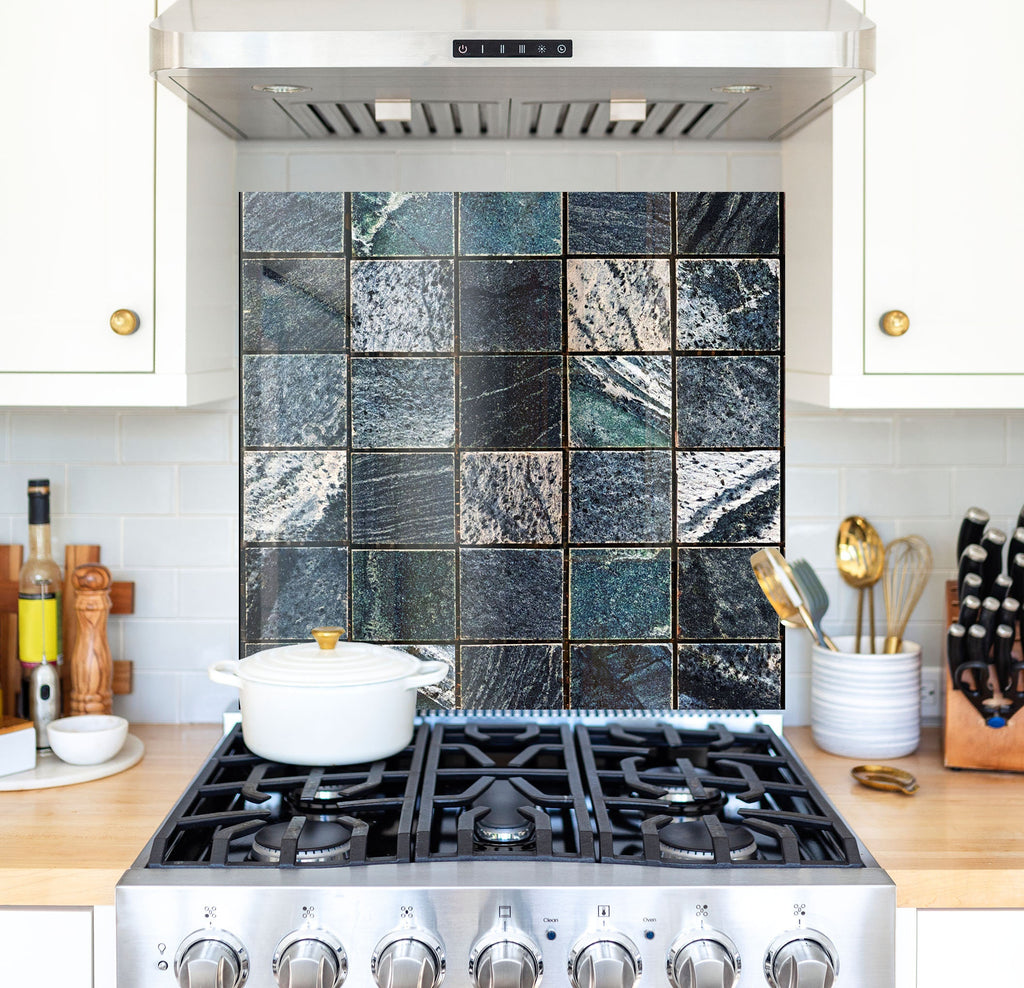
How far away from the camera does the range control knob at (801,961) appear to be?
1505 mm

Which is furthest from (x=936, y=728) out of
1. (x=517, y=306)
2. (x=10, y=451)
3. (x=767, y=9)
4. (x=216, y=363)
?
(x=10, y=451)

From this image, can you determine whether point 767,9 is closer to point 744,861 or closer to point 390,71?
point 390,71

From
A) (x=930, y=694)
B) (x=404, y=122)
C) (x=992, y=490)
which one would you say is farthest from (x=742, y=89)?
(x=930, y=694)

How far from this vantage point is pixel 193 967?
1499 millimetres

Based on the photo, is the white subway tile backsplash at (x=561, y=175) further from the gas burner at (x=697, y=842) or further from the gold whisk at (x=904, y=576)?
the gas burner at (x=697, y=842)

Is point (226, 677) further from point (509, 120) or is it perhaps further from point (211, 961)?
point (509, 120)

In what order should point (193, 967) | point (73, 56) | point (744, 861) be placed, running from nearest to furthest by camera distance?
point (193, 967), point (744, 861), point (73, 56)

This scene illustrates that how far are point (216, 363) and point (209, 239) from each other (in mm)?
210

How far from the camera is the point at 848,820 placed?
1.74 metres

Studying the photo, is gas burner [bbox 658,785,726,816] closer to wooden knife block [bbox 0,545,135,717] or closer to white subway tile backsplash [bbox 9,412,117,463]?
wooden knife block [bbox 0,545,135,717]

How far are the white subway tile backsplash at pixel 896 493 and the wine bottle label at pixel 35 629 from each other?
1463 millimetres

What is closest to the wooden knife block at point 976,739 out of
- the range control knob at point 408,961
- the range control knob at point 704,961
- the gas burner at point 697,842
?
the gas burner at point 697,842

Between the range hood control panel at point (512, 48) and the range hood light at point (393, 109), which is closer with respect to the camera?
the range hood control panel at point (512, 48)

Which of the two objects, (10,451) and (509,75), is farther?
(10,451)
